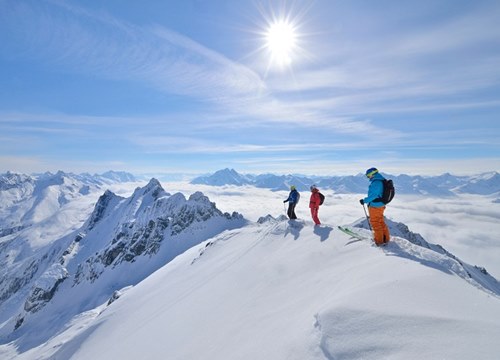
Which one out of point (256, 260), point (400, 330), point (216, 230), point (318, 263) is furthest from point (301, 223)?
point (216, 230)

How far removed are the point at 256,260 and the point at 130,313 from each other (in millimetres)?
13534

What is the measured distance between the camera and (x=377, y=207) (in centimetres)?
1083

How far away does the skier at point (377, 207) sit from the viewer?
10.8 meters

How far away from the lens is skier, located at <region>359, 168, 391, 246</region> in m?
10.8

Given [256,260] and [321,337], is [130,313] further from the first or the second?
[321,337]

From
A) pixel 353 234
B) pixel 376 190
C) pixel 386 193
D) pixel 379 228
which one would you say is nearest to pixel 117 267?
pixel 353 234

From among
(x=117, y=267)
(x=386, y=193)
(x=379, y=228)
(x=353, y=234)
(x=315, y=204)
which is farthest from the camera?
(x=117, y=267)

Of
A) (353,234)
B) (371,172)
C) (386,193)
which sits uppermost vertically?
(371,172)

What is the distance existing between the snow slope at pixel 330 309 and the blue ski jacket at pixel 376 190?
1567mm

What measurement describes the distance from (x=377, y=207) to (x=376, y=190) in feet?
2.02

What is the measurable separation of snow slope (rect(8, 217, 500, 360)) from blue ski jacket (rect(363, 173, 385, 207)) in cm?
157

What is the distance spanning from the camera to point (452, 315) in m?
5.25

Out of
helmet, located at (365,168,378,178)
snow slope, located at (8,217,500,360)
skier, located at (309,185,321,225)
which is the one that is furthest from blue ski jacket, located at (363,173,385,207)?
skier, located at (309,185,321,225)

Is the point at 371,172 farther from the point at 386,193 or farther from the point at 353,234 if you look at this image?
the point at 353,234
